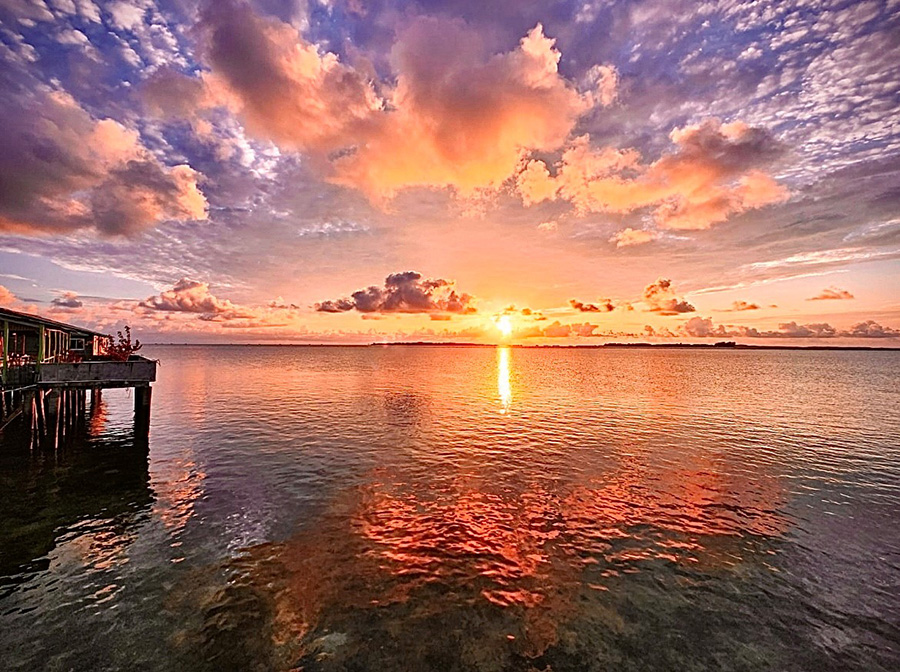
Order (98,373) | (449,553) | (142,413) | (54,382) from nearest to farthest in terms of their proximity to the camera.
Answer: (449,553) → (54,382) → (98,373) → (142,413)

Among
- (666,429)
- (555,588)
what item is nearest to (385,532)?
(555,588)

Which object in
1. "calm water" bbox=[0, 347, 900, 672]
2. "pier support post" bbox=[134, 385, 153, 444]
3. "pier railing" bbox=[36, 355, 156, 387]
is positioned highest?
"pier railing" bbox=[36, 355, 156, 387]

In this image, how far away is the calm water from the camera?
11.4 m

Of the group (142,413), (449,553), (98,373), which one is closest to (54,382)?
(98,373)

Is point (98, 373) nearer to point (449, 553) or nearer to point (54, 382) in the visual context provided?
point (54, 382)

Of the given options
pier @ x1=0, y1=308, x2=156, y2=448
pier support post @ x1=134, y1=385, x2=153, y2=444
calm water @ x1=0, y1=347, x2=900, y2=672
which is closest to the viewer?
calm water @ x1=0, y1=347, x2=900, y2=672

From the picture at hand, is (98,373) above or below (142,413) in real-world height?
above

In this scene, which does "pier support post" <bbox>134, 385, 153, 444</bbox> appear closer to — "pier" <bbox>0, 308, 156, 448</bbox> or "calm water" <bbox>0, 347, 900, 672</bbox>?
"pier" <bbox>0, 308, 156, 448</bbox>

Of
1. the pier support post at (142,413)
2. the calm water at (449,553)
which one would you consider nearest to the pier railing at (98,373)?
the pier support post at (142,413)

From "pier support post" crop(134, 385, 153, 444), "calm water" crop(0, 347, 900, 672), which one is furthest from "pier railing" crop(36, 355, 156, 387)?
"calm water" crop(0, 347, 900, 672)

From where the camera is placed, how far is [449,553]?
54.7 ft

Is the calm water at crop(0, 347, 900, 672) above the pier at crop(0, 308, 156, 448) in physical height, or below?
below

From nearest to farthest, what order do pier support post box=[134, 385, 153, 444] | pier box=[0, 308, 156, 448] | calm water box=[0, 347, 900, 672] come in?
1. calm water box=[0, 347, 900, 672]
2. pier box=[0, 308, 156, 448]
3. pier support post box=[134, 385, 153, 444]

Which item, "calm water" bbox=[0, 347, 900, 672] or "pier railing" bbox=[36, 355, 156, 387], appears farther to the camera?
"pier railing" bbox=[36, 355, 156, 387]
